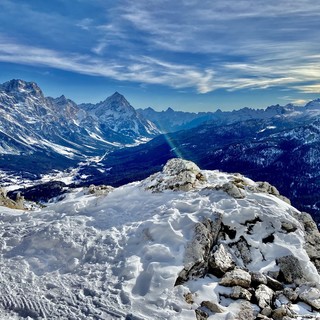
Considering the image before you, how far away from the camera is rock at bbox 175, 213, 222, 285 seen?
21602mm

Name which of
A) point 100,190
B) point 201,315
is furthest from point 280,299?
point 100,190

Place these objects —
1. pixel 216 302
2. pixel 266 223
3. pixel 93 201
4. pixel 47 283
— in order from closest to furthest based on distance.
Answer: pixel 216 302 → pixel 47 283 → pixel 266 223 → pixel 93 201

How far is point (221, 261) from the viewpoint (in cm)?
2286

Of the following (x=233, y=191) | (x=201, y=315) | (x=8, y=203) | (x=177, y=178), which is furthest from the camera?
(x=8, y=203)

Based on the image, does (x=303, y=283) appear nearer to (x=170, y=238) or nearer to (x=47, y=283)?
(x=170, y=238)

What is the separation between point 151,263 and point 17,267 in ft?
28.0

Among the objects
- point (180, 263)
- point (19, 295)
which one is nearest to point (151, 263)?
point (180, 263)

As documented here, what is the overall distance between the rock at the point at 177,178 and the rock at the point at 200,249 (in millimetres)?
7720

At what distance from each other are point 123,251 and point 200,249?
513 centimetres

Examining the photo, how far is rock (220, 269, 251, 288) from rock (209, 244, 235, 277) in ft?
2.82

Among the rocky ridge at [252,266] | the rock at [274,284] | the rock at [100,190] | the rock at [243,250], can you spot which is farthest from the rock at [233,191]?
the rock at [100,190]

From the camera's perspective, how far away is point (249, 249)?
2458 cm

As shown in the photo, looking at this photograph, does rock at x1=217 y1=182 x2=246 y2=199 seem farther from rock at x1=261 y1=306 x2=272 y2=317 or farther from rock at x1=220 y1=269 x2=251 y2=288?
rock at x1=261 y1=306 x2=272 y2=317

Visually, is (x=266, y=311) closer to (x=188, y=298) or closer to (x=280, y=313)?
(x=280, y=313)
